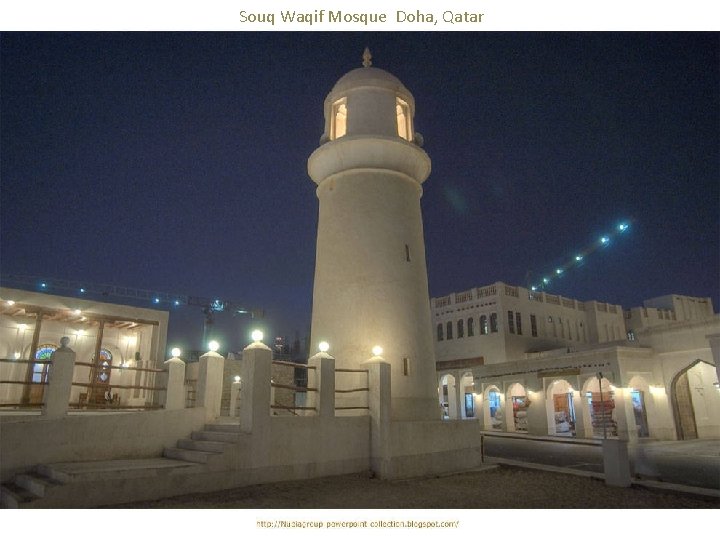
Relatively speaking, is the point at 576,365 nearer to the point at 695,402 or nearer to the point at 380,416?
the point at 695,402

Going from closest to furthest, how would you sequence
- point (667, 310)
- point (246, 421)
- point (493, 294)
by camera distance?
point (246, 421) → point (493, 294) → point (667, 310)

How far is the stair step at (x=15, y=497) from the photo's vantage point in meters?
6.28

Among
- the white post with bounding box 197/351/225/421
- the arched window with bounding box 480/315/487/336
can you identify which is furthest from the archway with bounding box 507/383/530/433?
the white post with bounding box 197/351/225/421

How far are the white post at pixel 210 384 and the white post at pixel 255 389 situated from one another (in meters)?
1.74

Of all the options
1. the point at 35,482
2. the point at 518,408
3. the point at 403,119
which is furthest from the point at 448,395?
the point at 35,482

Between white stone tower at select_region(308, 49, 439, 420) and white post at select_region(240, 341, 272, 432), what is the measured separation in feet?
10.3

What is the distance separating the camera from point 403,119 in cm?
1454

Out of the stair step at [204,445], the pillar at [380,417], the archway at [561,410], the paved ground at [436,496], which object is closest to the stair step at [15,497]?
the paved ground at [436,496]

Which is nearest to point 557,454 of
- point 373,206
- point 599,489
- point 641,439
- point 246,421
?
point 641,439

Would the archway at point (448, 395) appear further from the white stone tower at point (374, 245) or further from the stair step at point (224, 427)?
the stair step at point (224, 427)

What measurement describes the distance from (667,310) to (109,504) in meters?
45.3

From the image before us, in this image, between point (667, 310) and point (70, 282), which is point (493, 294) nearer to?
→ point (667, 310)
